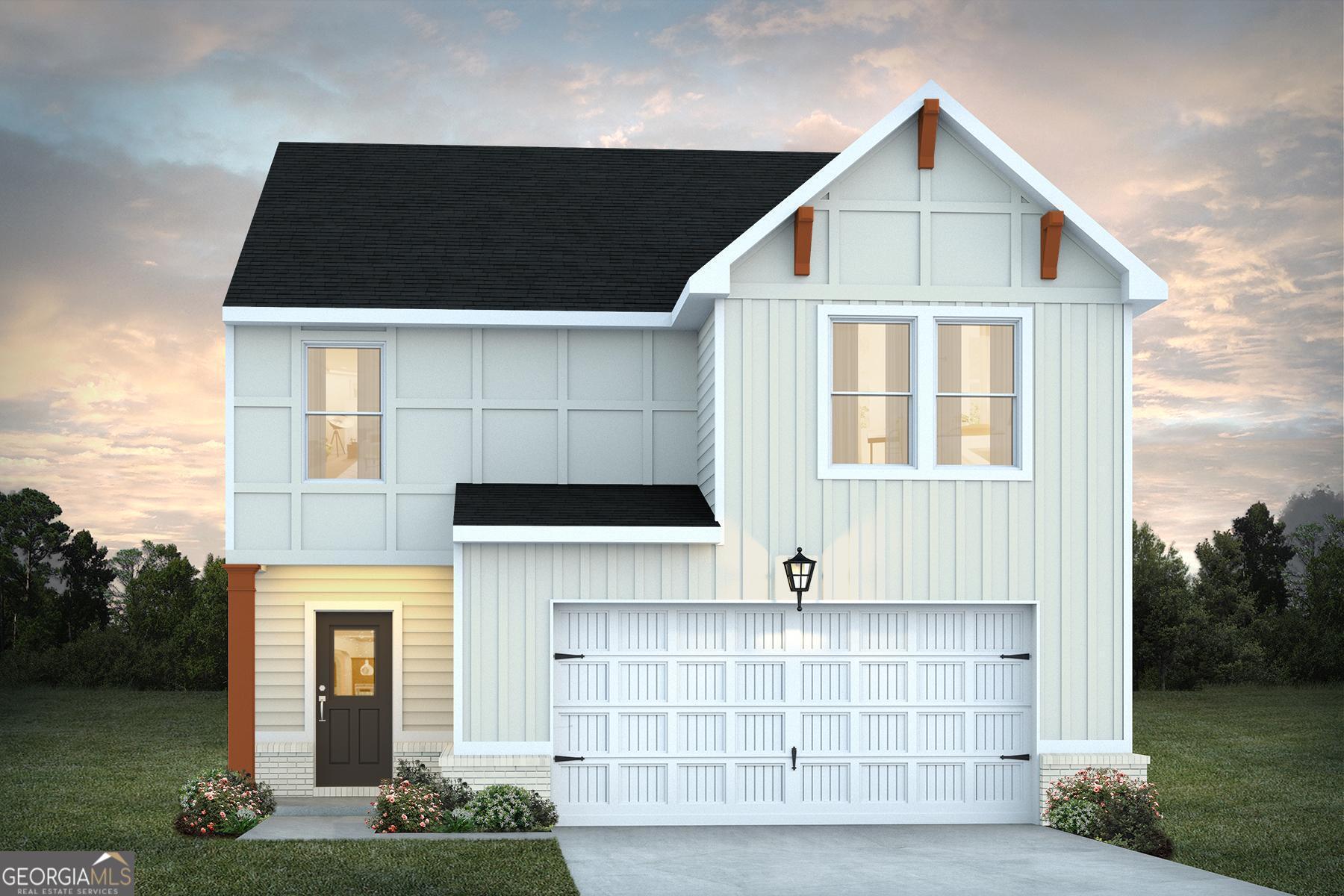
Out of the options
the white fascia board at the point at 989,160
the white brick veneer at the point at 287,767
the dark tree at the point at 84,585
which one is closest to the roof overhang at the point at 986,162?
the white fascia board at the point at 989,160

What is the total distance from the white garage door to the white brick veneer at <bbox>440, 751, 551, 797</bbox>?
1.43 feet

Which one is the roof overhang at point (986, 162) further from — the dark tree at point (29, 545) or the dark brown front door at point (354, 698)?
the dark tree at point (29, 545)

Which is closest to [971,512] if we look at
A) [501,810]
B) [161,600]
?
[501,810]

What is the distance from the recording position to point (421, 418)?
15.1 metres

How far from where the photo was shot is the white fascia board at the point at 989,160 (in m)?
13.4

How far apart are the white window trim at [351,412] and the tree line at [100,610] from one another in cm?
1862

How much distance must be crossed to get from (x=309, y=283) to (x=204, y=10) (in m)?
10.3

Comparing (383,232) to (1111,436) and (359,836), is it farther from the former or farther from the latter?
(1111,436)

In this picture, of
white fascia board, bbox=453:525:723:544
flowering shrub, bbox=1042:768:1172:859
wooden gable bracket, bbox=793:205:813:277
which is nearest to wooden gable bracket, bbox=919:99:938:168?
wooden gable bracket, bbox=793:205:813:277

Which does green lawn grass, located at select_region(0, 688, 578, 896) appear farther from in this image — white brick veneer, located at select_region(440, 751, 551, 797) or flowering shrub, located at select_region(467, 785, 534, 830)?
white brick veneer, located at select_region(440, 751, 551, 797)

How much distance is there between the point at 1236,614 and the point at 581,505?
27.9 metres

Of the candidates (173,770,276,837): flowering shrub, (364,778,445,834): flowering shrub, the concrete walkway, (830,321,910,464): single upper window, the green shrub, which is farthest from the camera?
(830,321,910,464): single upper window

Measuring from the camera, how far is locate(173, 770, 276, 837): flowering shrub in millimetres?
13344

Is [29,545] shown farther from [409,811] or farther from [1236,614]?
[1236,614]
